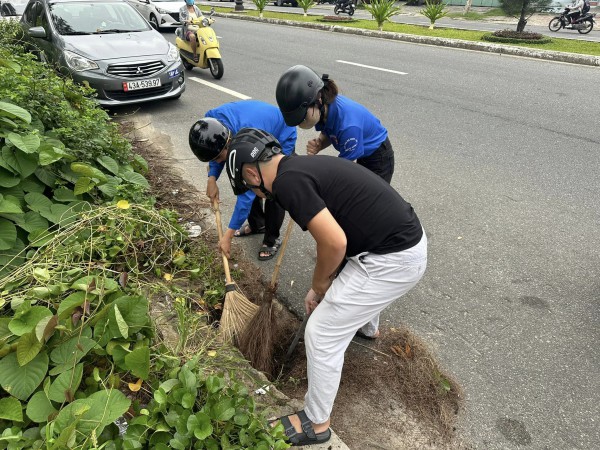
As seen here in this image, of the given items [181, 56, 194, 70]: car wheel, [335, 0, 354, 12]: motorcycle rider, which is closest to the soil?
[181, 56, 194, 70]: car wheel

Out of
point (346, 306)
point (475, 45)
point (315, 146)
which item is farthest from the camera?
point (475, 45)

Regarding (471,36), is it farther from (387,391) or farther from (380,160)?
(387,391)

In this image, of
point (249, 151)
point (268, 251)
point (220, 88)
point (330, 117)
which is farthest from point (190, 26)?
point (249, 151)

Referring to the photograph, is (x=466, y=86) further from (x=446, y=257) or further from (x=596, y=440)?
(x=596, y=440)

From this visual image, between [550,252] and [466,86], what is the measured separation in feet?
17.5

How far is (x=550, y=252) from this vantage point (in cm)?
358

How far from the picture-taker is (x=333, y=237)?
5.75ft

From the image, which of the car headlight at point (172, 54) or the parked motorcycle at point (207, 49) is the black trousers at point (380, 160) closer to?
the car headlight at point (172, 54)

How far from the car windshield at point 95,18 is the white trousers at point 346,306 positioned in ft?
22.6

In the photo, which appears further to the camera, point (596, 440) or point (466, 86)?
point (466, 86)

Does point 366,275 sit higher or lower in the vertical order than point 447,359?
higher

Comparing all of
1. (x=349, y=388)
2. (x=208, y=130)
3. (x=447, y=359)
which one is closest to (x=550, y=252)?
(x=447, y=359)

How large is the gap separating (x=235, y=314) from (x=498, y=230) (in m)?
2.44


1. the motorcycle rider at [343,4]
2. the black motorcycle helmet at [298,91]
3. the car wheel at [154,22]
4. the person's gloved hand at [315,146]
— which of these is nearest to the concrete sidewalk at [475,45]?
the car wheel at [154,22]
